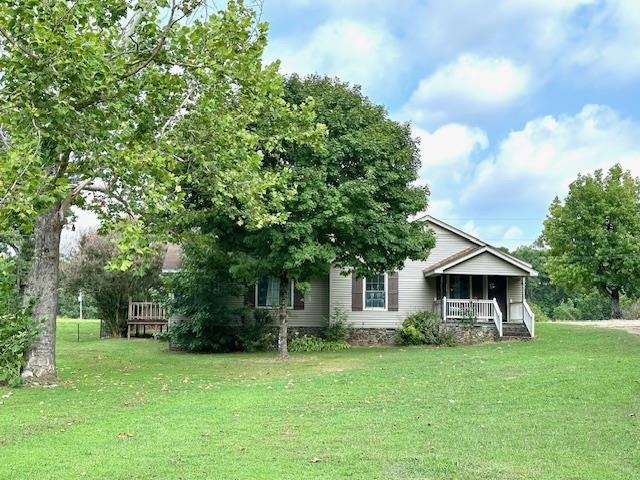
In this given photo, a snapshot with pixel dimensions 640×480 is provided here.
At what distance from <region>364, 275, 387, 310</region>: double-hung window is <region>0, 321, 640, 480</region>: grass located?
8094 mm

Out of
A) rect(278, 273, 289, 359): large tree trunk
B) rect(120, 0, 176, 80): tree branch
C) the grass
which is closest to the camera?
the grass

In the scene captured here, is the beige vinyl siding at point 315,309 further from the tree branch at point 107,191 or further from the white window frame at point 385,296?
the tree branch at point 107,191

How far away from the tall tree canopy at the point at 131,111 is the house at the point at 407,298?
28.5ft

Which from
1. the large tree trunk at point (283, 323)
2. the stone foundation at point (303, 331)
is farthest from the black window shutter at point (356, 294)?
the large tree trunk at point (283, 323)

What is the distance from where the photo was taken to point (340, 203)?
1536cm

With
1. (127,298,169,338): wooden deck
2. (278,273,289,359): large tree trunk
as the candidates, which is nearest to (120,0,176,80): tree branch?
(278,273,289,359): large tree trunk

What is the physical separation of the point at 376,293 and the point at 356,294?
0.79 m

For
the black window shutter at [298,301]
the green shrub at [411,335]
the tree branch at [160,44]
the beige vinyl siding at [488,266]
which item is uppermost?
the tree branch at [160,44]

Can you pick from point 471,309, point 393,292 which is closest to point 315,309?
point 393,292

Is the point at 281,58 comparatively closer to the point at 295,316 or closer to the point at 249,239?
the point at 249,239

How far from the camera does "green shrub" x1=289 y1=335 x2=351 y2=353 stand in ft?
67.2

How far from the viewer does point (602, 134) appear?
19.4 m

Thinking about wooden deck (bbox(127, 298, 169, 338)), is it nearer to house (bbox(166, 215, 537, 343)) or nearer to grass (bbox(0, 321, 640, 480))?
house (bbox(166, 215, 537, 343))

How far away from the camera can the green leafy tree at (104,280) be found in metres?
27.0
